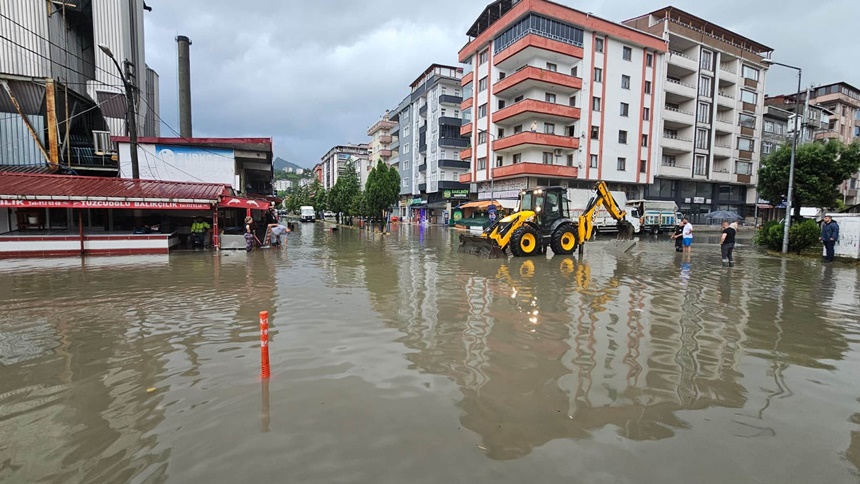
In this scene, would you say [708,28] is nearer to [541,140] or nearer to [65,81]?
[541,140]

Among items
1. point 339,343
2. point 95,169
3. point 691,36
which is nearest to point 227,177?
point 95,169

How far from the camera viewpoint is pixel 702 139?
47406mm

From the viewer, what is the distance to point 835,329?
22.6 ft

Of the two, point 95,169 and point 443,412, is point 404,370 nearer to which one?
point 443,412

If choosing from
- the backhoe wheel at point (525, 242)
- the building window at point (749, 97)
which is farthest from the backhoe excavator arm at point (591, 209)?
the building window at point (749, 97)

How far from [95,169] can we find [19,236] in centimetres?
1072

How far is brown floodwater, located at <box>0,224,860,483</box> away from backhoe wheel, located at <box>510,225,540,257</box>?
6.95 metres

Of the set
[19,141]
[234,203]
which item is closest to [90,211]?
[19,141]

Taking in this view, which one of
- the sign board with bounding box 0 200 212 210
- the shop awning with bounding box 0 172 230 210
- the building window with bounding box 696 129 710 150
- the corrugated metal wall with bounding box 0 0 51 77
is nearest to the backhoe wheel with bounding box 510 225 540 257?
the shop awning with bounding box 0 172 230 210

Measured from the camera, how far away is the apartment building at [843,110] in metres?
60.9

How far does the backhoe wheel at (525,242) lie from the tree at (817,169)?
1245 cm

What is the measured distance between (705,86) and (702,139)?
19.3 ft

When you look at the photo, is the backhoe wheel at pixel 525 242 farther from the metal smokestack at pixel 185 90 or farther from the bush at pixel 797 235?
the metal smokestack at pixel 185 90

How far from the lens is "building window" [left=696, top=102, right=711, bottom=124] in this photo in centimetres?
4682
